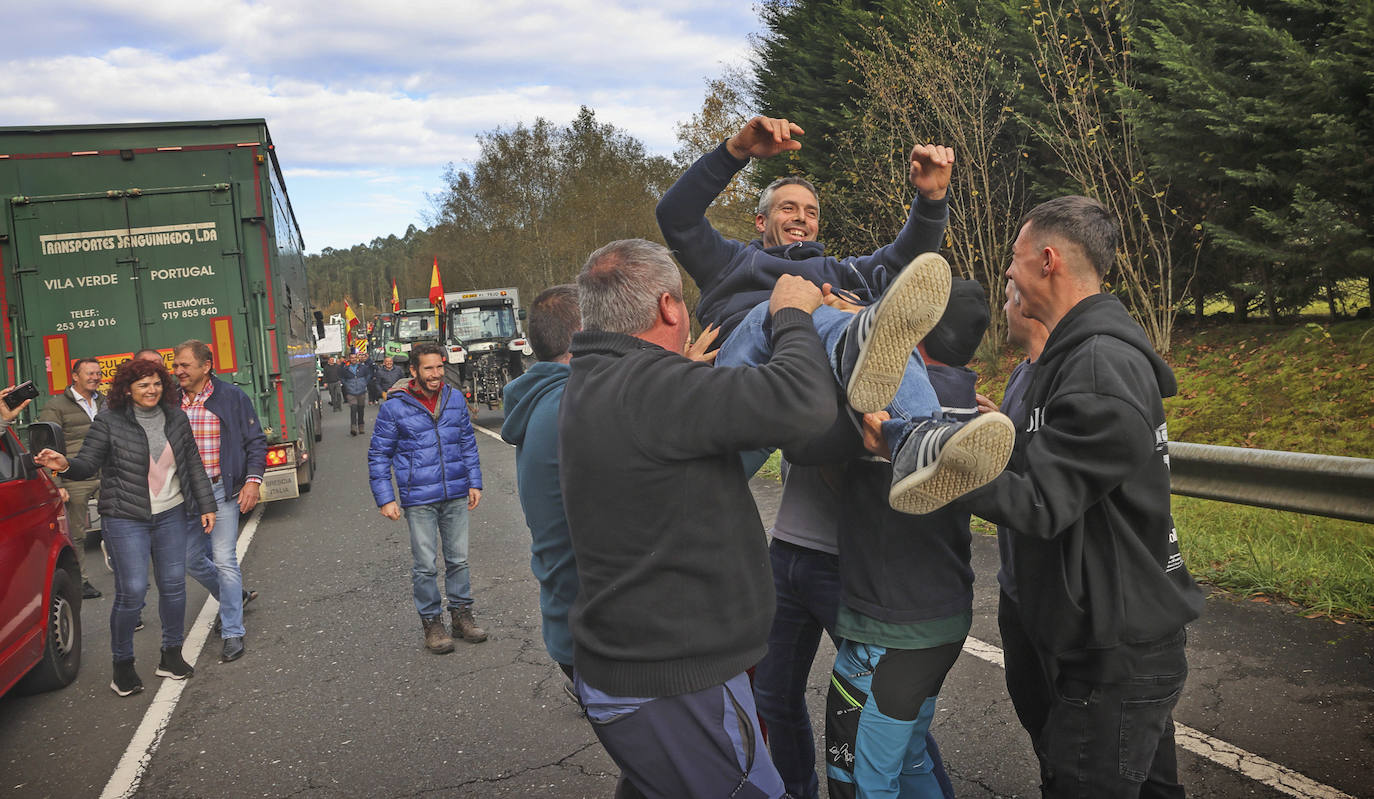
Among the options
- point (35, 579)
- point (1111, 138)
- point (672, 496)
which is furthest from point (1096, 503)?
point (1111, 138)

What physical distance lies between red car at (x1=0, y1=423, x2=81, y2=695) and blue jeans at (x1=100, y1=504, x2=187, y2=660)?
307 millimetres

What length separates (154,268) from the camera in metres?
9.41

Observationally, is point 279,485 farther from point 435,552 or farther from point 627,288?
point 627,288

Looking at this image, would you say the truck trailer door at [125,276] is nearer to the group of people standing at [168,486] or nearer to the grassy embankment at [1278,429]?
the group of people standing at [168,486]

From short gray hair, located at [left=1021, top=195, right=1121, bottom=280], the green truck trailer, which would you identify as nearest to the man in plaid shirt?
the green truck trailer

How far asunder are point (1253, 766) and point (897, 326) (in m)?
2.59

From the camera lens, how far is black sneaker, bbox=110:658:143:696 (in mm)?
5172

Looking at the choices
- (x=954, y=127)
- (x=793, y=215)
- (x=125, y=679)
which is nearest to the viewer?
(x=793, y=215)

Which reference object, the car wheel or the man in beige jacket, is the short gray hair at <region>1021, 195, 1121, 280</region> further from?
the man in beige jacket

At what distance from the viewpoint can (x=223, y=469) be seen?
5973 mm

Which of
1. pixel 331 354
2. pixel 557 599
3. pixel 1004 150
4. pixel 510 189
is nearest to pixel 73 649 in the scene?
pixel 557 599

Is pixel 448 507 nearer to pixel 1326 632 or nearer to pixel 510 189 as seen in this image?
pixel 1326 632

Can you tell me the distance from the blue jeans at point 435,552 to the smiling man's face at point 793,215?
3.34 meters

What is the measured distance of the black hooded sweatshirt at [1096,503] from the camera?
6.97ft
